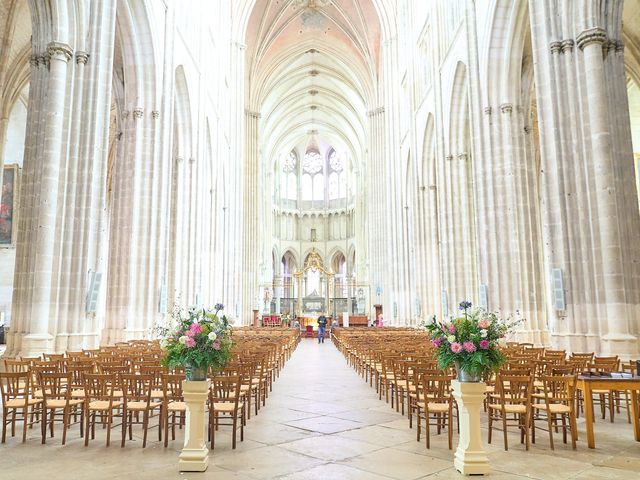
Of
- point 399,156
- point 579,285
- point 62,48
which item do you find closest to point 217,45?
point 399,156

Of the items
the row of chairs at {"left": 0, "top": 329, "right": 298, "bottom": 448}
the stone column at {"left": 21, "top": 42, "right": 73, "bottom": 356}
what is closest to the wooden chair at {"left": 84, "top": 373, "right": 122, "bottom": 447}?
the row of chairs at {"left": 0, "top": 329, "right": 298, "bottom": 448}

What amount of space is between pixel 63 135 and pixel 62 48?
74.8 inches

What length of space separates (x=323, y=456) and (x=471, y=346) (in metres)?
1.96

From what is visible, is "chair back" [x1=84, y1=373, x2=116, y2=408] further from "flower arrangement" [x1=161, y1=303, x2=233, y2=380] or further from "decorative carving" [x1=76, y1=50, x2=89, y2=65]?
"decorative carving" [x1=76, y1=50, x2=89, y2=65]

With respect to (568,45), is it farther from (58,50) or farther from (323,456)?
(58,50)

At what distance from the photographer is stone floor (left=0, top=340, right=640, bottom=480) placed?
15.8 feet

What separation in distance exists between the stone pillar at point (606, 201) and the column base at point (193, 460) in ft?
28.0

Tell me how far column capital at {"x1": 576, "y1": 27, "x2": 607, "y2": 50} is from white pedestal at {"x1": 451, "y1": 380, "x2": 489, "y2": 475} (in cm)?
945

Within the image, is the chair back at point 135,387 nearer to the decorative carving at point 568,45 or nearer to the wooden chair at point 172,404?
the wooden chair at point 172,404

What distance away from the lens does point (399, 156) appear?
3325cm

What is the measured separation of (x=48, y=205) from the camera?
34.5 feet

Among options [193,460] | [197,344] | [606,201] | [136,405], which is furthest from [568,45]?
[193,460]

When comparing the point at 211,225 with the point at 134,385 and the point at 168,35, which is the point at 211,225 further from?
the point at 134,385

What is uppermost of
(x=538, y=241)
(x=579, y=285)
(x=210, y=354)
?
(x=538, y=241)
